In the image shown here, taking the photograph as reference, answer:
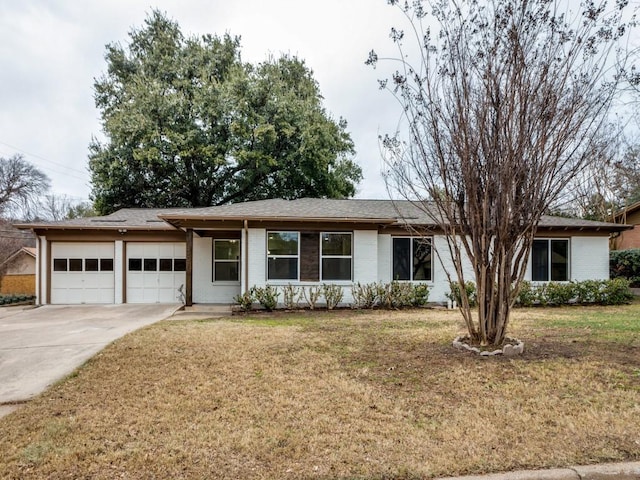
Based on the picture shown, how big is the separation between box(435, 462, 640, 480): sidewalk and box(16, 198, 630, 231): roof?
7.62m

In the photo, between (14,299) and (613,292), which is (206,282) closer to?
(14,299)

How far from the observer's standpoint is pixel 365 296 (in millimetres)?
11664

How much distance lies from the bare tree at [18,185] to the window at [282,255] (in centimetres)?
2235

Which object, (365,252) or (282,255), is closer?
(282,255)

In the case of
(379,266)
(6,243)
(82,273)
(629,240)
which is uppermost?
(629,240)

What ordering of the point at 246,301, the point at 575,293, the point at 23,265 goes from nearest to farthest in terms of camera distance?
the point at 246,301
the point at 575,293
the point at 23,265

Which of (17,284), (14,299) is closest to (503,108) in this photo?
(14,299)

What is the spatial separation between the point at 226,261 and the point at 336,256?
4020 millimetres

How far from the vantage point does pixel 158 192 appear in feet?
73.8

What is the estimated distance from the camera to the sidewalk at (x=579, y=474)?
2.64 m

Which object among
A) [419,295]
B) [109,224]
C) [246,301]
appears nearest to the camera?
[246,301]

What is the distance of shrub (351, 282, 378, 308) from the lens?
38.2 feet

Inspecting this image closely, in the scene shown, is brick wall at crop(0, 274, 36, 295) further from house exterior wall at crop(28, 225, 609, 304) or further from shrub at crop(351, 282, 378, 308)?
shrub at crop(351, 282, 378, 308)

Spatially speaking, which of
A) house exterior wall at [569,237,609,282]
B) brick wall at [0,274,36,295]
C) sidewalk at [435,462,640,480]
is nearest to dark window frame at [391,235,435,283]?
house exterior wall at [569,237,609,282]
